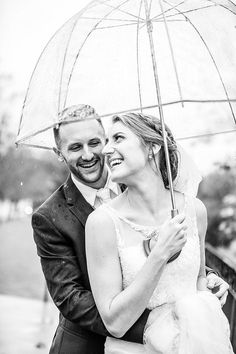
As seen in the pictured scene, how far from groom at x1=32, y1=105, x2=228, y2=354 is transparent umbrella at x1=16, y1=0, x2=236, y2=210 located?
0.16m

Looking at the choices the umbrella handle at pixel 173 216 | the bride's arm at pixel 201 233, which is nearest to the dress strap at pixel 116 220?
the umbrella handle at pixel 173 216

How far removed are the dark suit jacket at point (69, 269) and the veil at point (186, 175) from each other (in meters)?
0.49

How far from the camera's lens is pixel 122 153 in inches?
125

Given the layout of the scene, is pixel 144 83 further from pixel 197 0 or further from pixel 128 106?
pixel 197 0

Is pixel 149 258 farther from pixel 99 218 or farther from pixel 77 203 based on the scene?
pixel 77 203

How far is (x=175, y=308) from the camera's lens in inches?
123

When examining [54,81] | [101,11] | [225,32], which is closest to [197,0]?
[225,32]

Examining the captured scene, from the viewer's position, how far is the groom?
10.8 feet

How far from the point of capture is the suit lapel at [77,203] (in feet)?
11.6

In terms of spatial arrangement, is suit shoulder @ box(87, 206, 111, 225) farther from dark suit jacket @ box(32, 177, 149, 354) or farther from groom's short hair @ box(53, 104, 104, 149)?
groom's short hair @ box(53, 104, 104, 149)

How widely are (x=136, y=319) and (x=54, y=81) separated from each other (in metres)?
1.28

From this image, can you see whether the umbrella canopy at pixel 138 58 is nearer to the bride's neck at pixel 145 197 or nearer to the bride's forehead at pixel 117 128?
the bride's forehead at pixel 117 128

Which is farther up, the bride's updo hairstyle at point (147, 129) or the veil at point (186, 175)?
the bride's updo hairstyle at point (147, 129)

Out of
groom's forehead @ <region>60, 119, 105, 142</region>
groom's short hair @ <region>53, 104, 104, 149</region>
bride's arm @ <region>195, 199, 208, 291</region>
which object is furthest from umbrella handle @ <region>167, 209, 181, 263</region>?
groom's forehead @ <region>60, 119, 105, 142</region>
